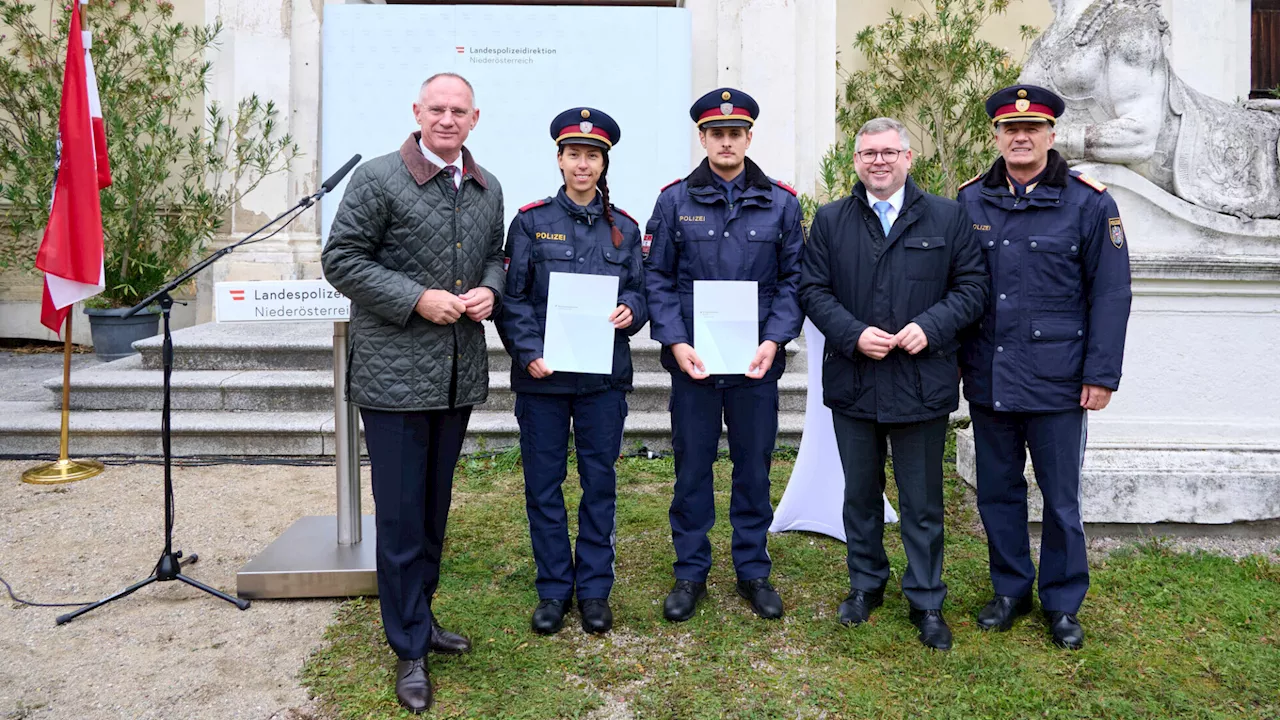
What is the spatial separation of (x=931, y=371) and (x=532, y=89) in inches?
241

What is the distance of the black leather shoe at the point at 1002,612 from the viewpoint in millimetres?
3355

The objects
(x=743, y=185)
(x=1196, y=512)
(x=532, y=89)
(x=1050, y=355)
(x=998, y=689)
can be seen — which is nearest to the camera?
(x=998, y=689)

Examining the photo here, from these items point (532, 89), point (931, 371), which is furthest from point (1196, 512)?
point (532, 89)

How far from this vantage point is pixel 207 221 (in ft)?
29.5

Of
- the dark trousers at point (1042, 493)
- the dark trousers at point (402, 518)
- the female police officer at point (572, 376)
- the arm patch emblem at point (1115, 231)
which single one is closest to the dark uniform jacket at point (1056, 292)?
the arm patch emblem at point (1115, 231)

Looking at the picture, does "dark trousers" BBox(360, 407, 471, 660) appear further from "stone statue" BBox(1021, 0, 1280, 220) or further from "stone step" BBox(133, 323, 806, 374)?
"stone step" BBox(133, 323, 806, 374)

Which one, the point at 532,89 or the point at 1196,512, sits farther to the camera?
the point at 532,89

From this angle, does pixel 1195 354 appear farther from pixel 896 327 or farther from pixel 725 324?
pixel 725 324

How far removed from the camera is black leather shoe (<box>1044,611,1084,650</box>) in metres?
3.20

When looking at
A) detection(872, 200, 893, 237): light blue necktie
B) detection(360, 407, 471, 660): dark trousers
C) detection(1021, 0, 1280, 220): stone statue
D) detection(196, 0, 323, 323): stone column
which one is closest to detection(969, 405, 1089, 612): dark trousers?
detection(872, 200, 893, 237): light blue necktie

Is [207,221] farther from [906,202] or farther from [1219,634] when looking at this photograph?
[1219,634]

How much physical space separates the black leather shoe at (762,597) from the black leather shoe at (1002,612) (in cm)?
74

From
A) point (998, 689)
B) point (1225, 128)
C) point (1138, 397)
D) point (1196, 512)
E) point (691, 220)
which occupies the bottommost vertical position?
point (998, 689)

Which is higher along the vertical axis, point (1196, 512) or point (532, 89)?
point (532, 89)
